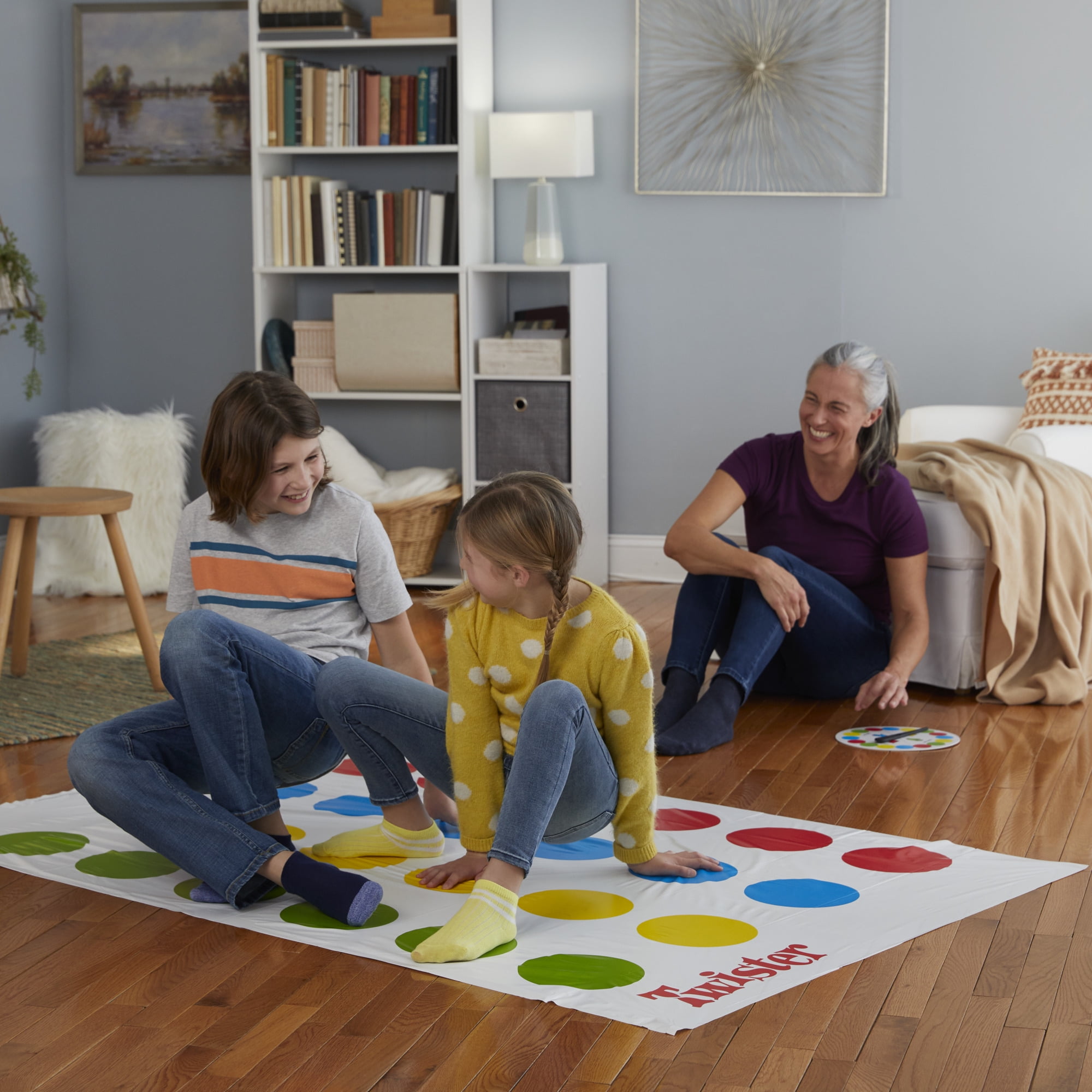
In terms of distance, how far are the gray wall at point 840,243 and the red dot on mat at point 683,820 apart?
2576 millimetres

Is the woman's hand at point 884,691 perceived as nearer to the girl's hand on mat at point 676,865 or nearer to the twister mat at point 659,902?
the twister mat at point 659,902

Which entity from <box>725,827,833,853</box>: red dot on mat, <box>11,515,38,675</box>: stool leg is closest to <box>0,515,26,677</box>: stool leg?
<box>11,515,38,675</box>: stool leg

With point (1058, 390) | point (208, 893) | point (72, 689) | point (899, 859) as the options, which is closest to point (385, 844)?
point (208, 893)

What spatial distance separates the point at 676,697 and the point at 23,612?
166 centimetres

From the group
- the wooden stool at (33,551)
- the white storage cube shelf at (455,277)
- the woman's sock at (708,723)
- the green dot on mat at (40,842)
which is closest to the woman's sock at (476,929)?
the green dot on mat at (40,842)

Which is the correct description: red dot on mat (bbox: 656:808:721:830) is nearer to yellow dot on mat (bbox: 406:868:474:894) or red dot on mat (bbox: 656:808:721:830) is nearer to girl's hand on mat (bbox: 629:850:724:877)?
girl's hand on mat (bbox: 629:850:724:877)

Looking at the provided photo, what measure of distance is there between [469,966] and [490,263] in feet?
11.1

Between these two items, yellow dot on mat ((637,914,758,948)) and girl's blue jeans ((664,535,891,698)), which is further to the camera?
girl's blue jeans ((664,535,891,698))

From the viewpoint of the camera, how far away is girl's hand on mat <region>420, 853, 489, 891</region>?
203 centimetres

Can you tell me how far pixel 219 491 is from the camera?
2.10 meters

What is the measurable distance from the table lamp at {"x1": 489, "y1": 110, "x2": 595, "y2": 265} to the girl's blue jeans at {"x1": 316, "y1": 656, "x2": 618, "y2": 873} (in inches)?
113

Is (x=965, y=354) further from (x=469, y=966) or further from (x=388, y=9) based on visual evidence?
(x=469, y=966)

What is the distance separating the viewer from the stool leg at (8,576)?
319 centimetres

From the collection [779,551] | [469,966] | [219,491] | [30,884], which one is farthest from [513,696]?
[779,551]
